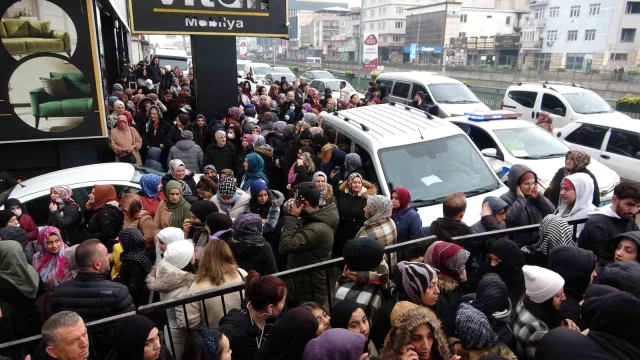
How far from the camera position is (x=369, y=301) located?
3.05m

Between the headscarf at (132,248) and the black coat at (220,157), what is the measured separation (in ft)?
11.4

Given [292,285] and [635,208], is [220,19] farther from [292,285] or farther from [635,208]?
[635,208]

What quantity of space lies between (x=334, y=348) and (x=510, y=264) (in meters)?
1.69

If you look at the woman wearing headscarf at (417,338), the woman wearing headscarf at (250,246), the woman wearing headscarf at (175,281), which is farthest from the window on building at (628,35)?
the woman wearing headscarf at (175,281)

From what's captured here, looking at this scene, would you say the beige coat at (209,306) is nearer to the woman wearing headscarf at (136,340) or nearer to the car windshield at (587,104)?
the woman wearing headscarf at (136,340)

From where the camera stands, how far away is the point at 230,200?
201 inches

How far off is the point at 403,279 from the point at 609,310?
114cm

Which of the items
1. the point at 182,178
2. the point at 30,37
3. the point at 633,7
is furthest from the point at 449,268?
the point at 633,7

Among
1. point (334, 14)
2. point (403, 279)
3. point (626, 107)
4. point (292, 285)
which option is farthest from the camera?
point (334, 14)

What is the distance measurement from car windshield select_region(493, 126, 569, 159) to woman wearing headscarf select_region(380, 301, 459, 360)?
235 inches

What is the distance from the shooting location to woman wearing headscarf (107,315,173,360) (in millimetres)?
2396

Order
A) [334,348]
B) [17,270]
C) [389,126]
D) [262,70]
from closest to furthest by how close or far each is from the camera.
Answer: [334,348] < [17,270] < [389,126] < [262,70]

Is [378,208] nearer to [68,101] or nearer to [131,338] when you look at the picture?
[131,338]

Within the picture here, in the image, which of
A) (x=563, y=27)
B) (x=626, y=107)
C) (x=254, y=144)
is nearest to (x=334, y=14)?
(x=563, y=27)
